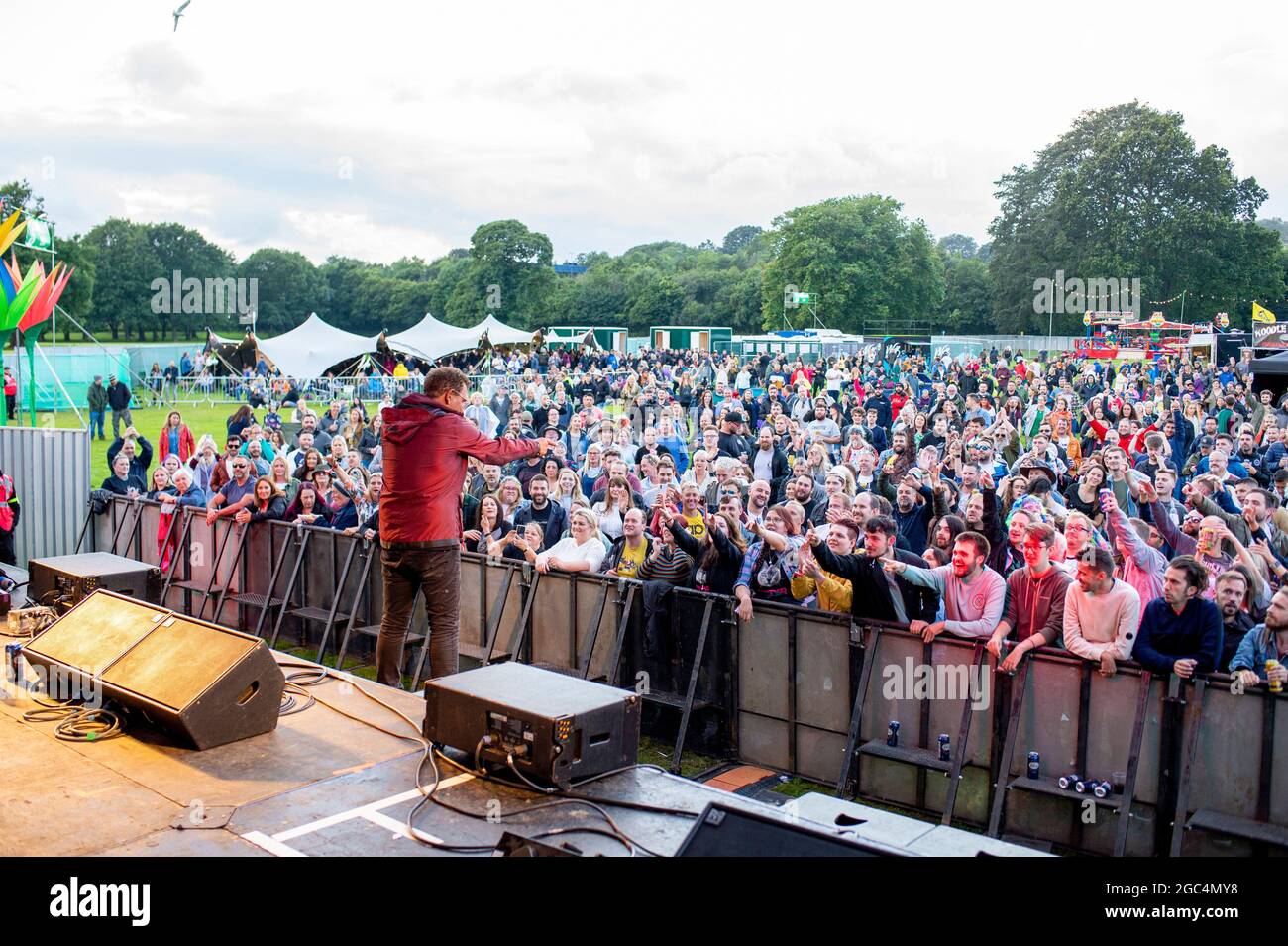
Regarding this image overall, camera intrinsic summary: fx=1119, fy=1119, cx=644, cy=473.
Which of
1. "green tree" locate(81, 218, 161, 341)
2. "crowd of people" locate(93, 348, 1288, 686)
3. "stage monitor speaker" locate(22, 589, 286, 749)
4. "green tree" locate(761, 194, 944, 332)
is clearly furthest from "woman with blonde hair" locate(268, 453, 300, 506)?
"green tree" locate(761, 194, 944, 332)

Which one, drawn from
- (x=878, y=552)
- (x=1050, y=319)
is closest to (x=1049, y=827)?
(x=878, y=552)

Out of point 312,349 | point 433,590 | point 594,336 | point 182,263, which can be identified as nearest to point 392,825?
point 433,590

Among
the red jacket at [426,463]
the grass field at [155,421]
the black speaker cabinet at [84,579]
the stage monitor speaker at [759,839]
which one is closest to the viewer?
the stage monitor speaker at [759,839]

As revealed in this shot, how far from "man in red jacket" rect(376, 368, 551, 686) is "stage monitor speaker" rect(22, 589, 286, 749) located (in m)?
0.97

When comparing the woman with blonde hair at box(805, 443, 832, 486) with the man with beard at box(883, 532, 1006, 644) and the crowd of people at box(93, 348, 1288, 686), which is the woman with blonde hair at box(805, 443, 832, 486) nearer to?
the crowd of people at box(93, 348, 1288, 686)

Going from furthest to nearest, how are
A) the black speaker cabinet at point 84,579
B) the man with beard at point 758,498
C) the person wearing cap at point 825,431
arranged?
1. the person wearing cap at point 825,431
2. the man with beard at point 758,498
3. the black speaker cabinet at point 84,579

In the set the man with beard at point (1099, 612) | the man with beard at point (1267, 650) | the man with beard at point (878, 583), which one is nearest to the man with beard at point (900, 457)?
the man with beard at point (878, 583)

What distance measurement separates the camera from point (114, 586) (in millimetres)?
8422

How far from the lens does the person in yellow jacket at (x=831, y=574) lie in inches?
302

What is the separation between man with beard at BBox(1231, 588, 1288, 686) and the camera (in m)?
5.93

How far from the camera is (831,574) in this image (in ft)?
25.3

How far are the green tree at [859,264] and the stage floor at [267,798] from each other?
79.1 meters

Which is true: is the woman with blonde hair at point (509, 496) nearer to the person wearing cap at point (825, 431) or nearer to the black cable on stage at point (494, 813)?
the black cable on stage at point (494, 813)

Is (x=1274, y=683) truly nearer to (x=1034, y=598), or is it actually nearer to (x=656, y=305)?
(x=1034, y=598)
